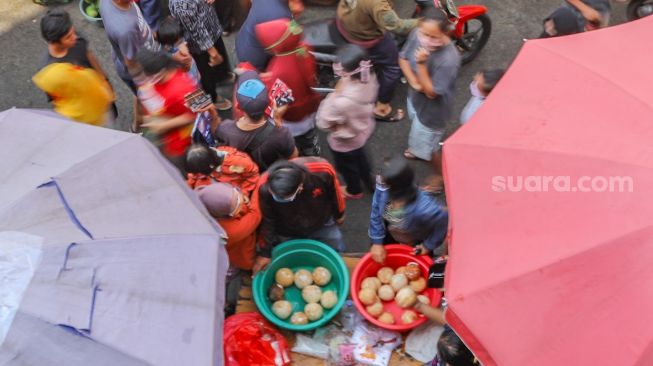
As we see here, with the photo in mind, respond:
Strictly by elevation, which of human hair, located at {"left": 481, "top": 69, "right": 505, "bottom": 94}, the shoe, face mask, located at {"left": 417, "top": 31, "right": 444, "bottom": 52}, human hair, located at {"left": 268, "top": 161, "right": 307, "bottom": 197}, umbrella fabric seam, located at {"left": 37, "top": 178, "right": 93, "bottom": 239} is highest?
umbrella fabric seam, located at {"left": 37, "top": 178, "right": 93, "bottom": 239}

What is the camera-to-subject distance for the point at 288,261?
4242mm

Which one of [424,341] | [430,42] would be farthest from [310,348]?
[430,42]

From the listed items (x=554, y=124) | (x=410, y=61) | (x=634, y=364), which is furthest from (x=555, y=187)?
(x=410, y=61)

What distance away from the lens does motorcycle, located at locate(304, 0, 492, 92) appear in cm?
553

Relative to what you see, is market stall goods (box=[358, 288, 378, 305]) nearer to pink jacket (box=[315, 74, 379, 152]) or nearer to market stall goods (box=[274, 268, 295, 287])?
market stall goods (box=[274, 268, 295, 287])

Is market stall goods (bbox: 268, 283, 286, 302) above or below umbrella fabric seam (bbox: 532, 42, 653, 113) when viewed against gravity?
below

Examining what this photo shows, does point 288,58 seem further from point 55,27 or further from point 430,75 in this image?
point 55,27

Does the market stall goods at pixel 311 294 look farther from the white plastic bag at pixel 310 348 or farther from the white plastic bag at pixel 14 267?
the white plastic bag at pixel 14 267

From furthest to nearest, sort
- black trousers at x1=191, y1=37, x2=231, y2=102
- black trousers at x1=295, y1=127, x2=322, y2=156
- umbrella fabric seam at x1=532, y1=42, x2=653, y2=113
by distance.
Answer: black trousers at x1=191, y1=37, x2=231, y2=102, black trousers at x1=295, y1=127, x2=322, y2=156, umbrella fabric seam at x1=532, y1=42, x2=653, y2=113

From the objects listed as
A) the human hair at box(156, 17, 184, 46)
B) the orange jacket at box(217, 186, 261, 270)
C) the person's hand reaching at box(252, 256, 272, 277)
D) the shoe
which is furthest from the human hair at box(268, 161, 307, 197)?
the shoe

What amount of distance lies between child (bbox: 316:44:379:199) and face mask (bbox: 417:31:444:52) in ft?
1.53

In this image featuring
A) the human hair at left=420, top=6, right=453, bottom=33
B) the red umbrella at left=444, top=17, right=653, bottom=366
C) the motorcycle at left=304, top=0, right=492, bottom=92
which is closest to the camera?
the red umbrella at left=444, top=17, right=653, bottom=366

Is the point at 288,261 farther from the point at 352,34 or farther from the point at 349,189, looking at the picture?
the point at 352,34

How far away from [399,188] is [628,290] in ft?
4.91
